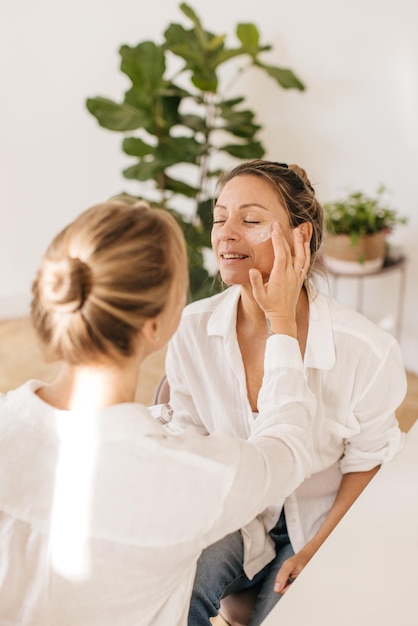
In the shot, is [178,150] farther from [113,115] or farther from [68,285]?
[68,285]

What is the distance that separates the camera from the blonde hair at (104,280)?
89 cm

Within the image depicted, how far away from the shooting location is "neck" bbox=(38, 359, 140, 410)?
96cm

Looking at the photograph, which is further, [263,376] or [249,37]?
[249,37]

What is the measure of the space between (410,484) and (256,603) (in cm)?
42

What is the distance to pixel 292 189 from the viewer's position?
151 cm

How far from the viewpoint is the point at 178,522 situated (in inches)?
35.4

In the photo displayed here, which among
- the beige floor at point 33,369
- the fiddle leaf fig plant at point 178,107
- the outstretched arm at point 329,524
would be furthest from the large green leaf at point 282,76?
the outstretched arm at point 329,524

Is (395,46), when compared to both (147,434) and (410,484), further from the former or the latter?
(147,434)

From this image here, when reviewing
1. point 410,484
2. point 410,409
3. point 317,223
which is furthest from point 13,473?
point 410,409

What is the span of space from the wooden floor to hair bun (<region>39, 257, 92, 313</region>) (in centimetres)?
215

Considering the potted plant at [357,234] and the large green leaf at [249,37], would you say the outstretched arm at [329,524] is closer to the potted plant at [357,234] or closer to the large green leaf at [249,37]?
the potted plant at [357,234]

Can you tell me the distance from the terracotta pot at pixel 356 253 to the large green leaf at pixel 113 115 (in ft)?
3.03

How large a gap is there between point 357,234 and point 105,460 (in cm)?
217

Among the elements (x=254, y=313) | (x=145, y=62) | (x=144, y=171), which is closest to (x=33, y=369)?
(x=144, y=171)
